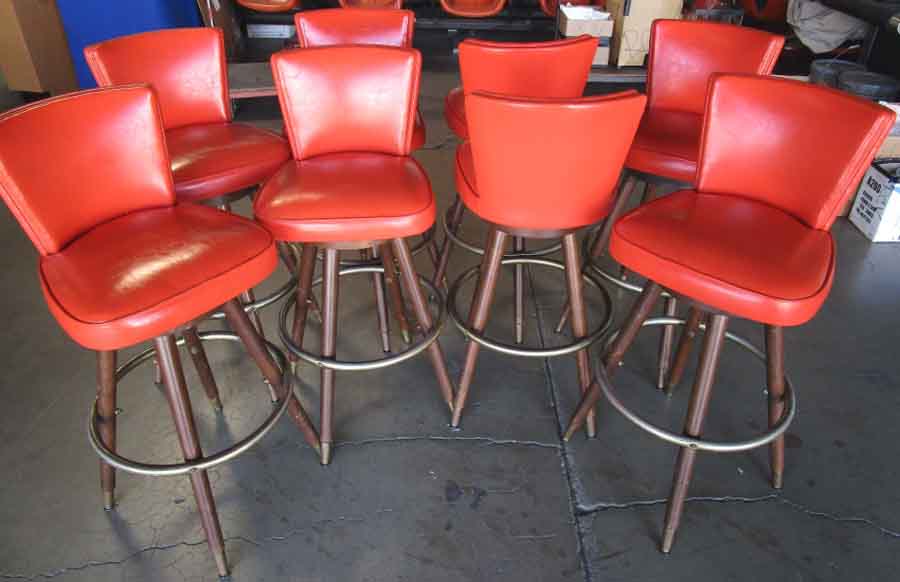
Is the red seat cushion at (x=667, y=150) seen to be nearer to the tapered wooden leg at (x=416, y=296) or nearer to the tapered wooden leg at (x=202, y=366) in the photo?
the tapered wooden leg at (x=416, y=296)

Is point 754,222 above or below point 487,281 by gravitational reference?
above

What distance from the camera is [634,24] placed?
5.29 meters

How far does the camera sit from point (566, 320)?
285cm

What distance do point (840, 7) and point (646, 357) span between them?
3.85 m

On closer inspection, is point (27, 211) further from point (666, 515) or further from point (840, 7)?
point (840, 7)

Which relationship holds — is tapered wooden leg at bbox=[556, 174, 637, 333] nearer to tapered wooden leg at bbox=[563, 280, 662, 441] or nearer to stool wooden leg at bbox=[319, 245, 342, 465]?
tapered wooden leg at bbox=[563, 280, 662, 441]

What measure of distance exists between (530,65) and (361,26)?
2.67ft

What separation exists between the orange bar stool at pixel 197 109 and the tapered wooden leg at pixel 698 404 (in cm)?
142

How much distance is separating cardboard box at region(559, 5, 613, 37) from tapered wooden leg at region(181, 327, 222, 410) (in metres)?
4.22

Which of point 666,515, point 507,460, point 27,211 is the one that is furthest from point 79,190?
point 666,515

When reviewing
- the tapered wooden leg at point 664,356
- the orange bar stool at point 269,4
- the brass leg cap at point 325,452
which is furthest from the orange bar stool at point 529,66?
the orange bar stool at point 269,4

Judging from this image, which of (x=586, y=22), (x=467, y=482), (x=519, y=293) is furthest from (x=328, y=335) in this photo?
(x=586, y=22)

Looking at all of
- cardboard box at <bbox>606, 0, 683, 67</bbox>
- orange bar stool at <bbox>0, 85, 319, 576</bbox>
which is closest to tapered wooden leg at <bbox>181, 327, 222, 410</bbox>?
orange bar stool at <bbox>0, 85, 319, 576</bbox>

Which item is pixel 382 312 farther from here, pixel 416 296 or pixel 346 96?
pixel 346 96
